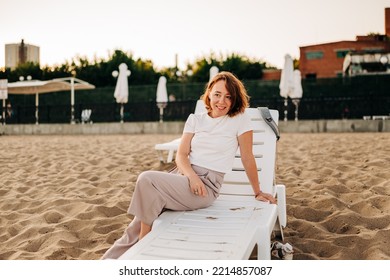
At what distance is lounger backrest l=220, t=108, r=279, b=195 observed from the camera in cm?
293

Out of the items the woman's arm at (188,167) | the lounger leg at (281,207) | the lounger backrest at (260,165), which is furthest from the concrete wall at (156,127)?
the woman's arm at (188,167)

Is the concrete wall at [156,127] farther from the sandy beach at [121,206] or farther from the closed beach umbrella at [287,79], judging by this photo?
the sandy beach at [121,206]

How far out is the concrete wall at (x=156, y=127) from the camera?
37.6 feet

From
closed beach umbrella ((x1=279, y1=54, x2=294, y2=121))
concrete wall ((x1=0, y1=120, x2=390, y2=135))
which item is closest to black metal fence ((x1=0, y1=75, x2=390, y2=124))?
closed beach umbrella ((x1=279, y1=54, x2=294, y2=121))

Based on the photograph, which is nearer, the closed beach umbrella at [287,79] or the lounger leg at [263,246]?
the lounger leg at [263,246]

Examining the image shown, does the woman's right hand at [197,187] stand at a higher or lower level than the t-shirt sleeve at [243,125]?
lower

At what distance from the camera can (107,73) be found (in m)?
28.2

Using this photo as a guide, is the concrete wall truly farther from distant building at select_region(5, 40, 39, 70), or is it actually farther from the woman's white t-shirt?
the woman's white t-shirt

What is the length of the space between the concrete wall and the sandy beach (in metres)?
5.98

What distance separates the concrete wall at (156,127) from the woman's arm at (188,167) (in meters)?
9.71

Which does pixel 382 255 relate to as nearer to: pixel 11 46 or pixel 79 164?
pixel 11 46

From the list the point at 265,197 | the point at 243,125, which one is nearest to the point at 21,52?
the point at 243,125

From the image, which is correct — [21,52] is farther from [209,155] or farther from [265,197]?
[265,197]

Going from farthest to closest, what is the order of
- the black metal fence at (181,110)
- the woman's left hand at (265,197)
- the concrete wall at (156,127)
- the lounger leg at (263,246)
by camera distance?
1. the black metal fence at (181,110)
2. the concrete wall at (156,127)
3. the woman's left hand at (265,197)
4. the lounger leg at (263,246)
